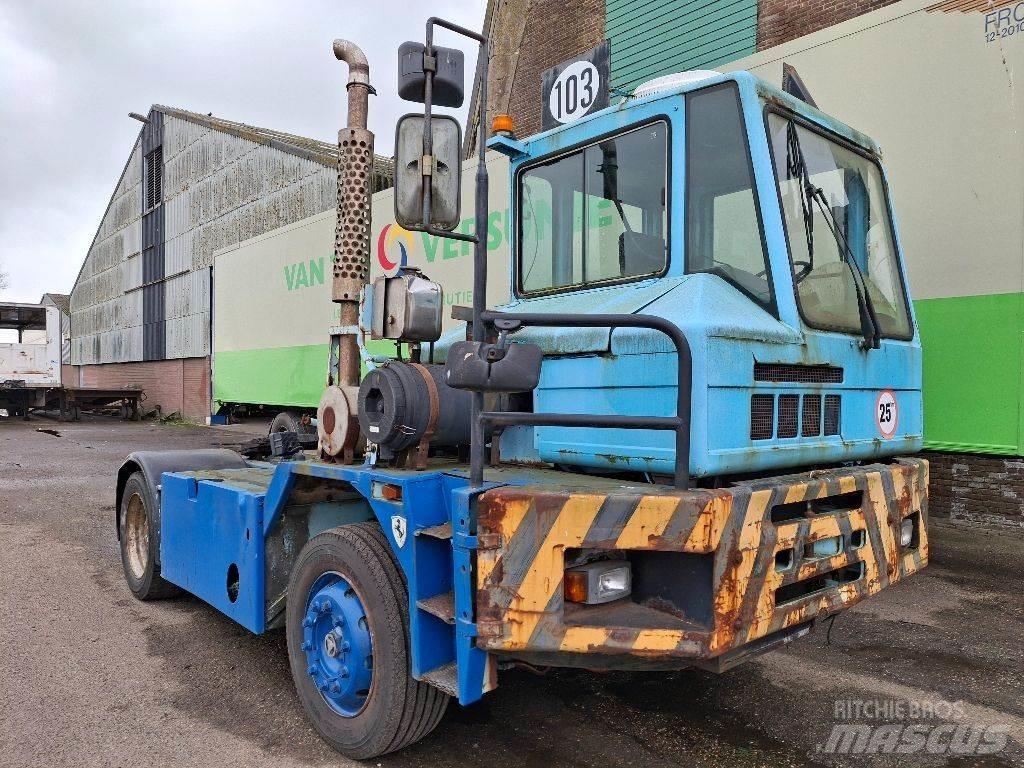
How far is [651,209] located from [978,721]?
270 cm

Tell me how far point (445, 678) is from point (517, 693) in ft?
3.66

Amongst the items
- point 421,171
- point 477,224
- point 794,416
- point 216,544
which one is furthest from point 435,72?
point 216,544

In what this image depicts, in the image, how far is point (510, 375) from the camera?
244 centimetres

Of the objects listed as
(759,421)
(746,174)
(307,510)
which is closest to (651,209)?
(746,174)

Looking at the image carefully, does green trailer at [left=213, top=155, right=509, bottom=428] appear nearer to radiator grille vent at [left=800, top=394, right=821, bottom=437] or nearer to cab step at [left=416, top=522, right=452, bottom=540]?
radiator grille vent at [left=800, top=394, right=821, bottom=437]

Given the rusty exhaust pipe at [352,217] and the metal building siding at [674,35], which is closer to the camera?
the rusty exhaust pipe at [352,217]

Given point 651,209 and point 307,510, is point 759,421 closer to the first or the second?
point 651,209

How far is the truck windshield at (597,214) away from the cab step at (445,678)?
5.47 feet

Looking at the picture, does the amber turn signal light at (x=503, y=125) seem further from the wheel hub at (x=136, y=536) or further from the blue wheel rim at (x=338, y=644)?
the wheel hub at (x=136, y=536)

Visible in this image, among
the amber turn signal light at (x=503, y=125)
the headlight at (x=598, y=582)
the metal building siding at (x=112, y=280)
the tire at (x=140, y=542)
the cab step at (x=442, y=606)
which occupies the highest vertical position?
the metal building siding at (x=112, y=280)

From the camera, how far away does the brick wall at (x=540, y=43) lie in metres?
12.1

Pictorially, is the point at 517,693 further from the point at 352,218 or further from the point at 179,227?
the point at 179,227

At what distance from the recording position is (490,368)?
2.45 meters

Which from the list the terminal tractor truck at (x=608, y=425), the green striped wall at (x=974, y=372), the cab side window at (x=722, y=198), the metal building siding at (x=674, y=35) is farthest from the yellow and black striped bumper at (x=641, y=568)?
the metal building siding at (x=674, y=35)
